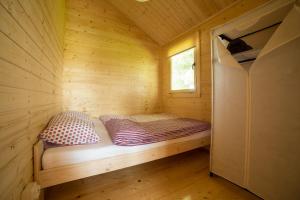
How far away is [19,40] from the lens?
78 centimetres

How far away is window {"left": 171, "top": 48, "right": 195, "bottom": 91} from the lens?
291 centimetres

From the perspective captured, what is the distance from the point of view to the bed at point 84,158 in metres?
1.08

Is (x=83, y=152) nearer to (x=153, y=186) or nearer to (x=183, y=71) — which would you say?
(x=153, y=186)

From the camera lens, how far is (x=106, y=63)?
3080 millimetres

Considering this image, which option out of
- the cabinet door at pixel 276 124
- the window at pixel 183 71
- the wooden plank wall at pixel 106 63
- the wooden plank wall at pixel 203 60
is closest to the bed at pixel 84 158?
the cabinet door at pixel 276 124

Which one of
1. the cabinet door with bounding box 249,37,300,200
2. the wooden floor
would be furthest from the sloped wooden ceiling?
the wooden floor

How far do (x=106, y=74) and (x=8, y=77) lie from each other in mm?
2463

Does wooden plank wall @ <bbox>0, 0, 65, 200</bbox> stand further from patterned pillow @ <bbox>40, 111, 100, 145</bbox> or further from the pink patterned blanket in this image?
the pink patterned blanket

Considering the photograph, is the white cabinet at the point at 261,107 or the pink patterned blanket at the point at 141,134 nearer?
the white cabinet at the point at 261,107

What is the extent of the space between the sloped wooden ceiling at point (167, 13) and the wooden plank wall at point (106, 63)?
0.79ft

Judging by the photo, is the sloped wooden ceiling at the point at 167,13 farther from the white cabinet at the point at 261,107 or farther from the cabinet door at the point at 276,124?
the cabinet door at the point at 276,124

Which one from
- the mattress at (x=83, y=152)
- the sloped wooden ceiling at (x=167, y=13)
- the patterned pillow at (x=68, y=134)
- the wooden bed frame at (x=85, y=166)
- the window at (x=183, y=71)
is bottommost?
the wooden bed frame at (x=85, y=166)

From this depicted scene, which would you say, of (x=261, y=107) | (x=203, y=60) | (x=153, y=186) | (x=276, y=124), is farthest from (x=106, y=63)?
Answer: (x=276, y=124)

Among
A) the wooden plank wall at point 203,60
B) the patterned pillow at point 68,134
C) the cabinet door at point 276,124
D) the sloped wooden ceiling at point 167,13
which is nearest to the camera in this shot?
the cabinet door at point 276,124
